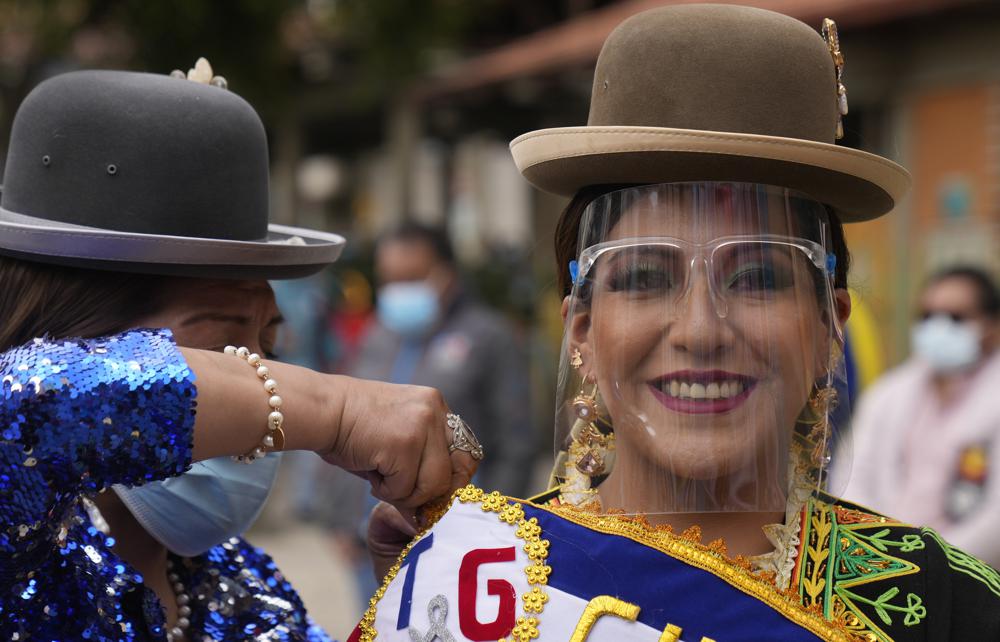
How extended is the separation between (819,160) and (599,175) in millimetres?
327

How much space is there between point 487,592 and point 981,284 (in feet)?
14.5

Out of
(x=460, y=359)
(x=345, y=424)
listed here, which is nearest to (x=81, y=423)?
(x=345, y=424)

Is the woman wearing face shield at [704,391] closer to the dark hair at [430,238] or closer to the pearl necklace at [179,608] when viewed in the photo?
the pearl necklace at [179,608]

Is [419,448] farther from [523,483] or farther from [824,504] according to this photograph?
[523,483]

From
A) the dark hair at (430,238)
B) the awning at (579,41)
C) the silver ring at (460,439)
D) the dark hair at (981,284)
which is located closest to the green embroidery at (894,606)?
the silver ring at (460,439)

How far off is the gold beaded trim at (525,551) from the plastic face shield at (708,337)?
171 millimetres

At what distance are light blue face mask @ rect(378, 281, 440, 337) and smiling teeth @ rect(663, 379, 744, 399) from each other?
12.9ft

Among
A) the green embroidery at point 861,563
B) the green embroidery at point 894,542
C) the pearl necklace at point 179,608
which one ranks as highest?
Answer: the green embroidery at point 894,542

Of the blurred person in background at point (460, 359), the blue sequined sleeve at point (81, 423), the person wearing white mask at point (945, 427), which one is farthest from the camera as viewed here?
the blurred person in background at point (460, 359)

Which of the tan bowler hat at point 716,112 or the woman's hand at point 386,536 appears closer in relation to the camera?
the tan bowler hat at point 716,112

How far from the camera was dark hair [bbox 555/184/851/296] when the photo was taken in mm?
1842

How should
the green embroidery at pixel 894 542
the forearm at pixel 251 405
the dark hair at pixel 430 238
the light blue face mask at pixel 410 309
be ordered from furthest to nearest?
the dark hair at pixel 430 238
the light blue face mask at pixel 410 309
the green embroidery at pixel 894 542
the forearm at pixel 251 405

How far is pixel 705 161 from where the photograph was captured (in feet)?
5.49

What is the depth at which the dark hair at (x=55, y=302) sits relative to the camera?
183cm
